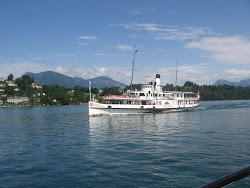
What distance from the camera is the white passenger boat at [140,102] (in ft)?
173

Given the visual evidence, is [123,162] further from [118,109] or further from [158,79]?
[158,79]

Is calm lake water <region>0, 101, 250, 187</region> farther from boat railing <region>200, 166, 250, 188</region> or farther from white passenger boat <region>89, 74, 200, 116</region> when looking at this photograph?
white passenger boat <region>89, 74, 200, 116</region>

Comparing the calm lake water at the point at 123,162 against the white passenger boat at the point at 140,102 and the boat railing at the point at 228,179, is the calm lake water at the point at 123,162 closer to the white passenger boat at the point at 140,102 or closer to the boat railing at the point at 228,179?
the boat railing at the point at 228,179

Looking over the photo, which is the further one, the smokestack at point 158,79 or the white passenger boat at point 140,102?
the smokestack at point 158,79

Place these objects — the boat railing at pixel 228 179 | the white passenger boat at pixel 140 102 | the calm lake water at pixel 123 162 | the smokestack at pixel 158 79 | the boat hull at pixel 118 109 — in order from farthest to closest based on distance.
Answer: the smokestack at pixel 158 79, the white passenger boat at pixel 140 102, the boat hull at pixel 118 109, the calm lake water at pixel 123 162, the boat railing at pixel 228 179

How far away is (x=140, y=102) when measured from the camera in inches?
2291

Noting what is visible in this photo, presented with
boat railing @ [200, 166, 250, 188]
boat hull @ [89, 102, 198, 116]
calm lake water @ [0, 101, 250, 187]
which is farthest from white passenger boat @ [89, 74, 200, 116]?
boat railing @ [200, 166, 250, 188]

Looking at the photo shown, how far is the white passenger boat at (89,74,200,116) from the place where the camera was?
5275 cm

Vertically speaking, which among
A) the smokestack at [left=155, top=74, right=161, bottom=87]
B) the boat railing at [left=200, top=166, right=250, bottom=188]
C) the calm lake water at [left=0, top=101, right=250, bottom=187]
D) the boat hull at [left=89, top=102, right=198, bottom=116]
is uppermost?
the smokestack at [left=155, top=74, right=161, bottom=87]

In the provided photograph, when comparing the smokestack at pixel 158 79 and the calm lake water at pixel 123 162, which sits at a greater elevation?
the smokestack at pixel 158 79

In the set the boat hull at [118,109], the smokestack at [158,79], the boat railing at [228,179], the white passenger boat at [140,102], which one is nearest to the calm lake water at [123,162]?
the boat railing at [228,179]

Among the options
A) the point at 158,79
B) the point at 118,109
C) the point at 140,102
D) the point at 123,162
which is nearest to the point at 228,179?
the point at 123,162

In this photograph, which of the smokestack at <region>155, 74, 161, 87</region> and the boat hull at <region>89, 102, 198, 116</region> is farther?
the smokestack at <region>155, 74, 161, 87</region>

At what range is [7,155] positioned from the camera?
18688 millimetres
